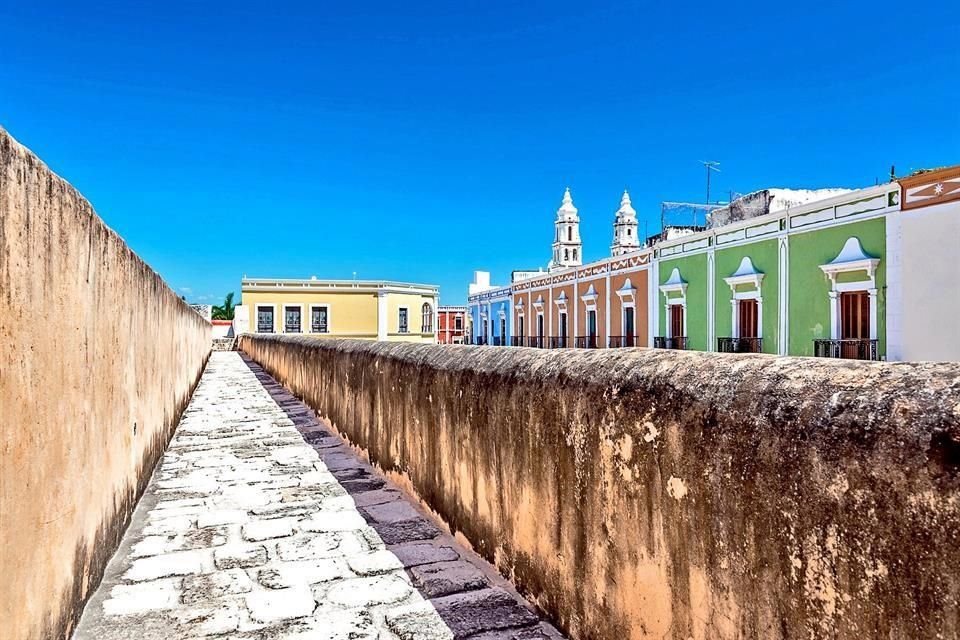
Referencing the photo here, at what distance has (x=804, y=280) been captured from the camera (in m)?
15.6

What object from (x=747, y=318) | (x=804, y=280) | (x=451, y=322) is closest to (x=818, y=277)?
(x=804, y=280)

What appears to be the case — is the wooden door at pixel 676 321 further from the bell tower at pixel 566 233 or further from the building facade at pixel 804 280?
the bell tower at pixel 566 233

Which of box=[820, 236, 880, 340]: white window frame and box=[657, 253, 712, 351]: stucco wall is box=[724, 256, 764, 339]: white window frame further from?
box=[820, 236, 880, 340]: white window frame

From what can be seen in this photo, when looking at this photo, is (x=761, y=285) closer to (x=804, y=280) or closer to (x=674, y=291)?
(x=804, y=280)

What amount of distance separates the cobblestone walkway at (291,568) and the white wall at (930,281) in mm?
12690

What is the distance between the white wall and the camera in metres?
11.9

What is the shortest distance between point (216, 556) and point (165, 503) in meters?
1.13

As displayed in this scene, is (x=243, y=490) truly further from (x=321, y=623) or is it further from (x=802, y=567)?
(x=802, y=567)

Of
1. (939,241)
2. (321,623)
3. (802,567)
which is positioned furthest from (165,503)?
(939,241)

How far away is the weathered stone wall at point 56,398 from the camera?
154 centimetres

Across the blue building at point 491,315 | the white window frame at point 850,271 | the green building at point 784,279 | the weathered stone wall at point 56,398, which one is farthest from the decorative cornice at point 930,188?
the blue building at point 491,315

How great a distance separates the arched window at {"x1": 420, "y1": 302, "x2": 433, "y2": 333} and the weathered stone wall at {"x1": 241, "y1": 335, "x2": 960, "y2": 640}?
43.1m

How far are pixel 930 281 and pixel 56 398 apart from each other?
593 inches

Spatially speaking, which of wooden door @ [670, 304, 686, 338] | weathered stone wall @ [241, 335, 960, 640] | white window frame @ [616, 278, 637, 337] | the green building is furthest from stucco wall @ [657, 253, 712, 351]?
weathered stone wall @ [241, 335, 960, 640]
